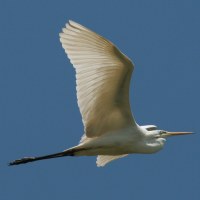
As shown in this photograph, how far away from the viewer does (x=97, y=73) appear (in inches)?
353

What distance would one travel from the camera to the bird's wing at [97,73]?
874 cm

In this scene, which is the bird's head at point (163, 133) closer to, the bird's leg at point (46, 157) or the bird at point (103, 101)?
the bird at point (103, 101)

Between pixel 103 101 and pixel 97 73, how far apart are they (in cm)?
54

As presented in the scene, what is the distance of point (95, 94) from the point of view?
9211 mm

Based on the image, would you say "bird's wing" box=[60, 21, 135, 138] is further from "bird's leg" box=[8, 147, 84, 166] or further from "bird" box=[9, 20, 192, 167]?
"bird's leg" box=[8, 147, 84, 166]

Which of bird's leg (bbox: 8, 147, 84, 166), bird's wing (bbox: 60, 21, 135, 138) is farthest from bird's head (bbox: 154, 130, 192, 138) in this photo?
bird's leg (bbox: 8, 147, 84, 166)

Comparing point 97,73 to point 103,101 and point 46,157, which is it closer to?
point 103,101

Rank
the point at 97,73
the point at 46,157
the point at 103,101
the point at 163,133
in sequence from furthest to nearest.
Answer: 1. the point at 163,133
2. the point at 46,157
3. the point at 103,101
4. the point at 97,73

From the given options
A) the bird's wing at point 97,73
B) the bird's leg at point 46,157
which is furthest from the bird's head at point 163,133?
the bird's leg at point 46,157

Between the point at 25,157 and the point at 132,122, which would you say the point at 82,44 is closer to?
the point at 132,122

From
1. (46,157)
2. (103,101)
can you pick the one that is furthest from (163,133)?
(46,157)

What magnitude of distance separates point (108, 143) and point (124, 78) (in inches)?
48.6

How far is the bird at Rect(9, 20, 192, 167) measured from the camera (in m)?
8.78

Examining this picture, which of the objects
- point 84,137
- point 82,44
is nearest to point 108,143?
point 84,137
